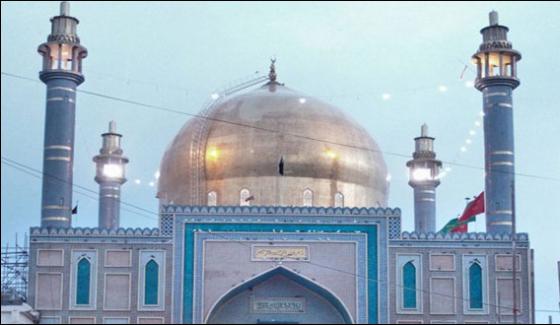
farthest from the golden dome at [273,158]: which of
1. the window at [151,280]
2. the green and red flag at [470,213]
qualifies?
the window at [151,280]

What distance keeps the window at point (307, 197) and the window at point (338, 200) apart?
69 centimetres

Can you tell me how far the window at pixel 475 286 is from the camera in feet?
89.0

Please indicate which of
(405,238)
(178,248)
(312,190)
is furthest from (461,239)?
(178,248)

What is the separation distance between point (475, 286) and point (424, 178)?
10.2 metres

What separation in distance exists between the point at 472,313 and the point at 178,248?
23.1ft

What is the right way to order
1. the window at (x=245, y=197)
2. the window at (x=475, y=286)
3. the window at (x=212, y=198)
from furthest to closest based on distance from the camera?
the window at (x=212, y=198), the window at (x=245, y=197), the window at (x=475, y=286)

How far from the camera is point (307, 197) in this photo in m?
29.5

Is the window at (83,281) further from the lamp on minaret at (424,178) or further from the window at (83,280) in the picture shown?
the lamp on minaret at (424,178)

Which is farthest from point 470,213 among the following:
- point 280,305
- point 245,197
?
point 280,305

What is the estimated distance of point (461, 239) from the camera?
27.5 m

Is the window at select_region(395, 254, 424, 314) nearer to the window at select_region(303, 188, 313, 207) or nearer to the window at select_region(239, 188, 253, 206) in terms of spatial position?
the window at select_region(303, 188, 313, 207)

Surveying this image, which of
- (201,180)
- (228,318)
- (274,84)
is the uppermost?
(274,84)

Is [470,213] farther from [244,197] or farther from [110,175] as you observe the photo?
[110,175]

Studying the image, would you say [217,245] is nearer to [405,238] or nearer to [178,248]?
[178,248]
